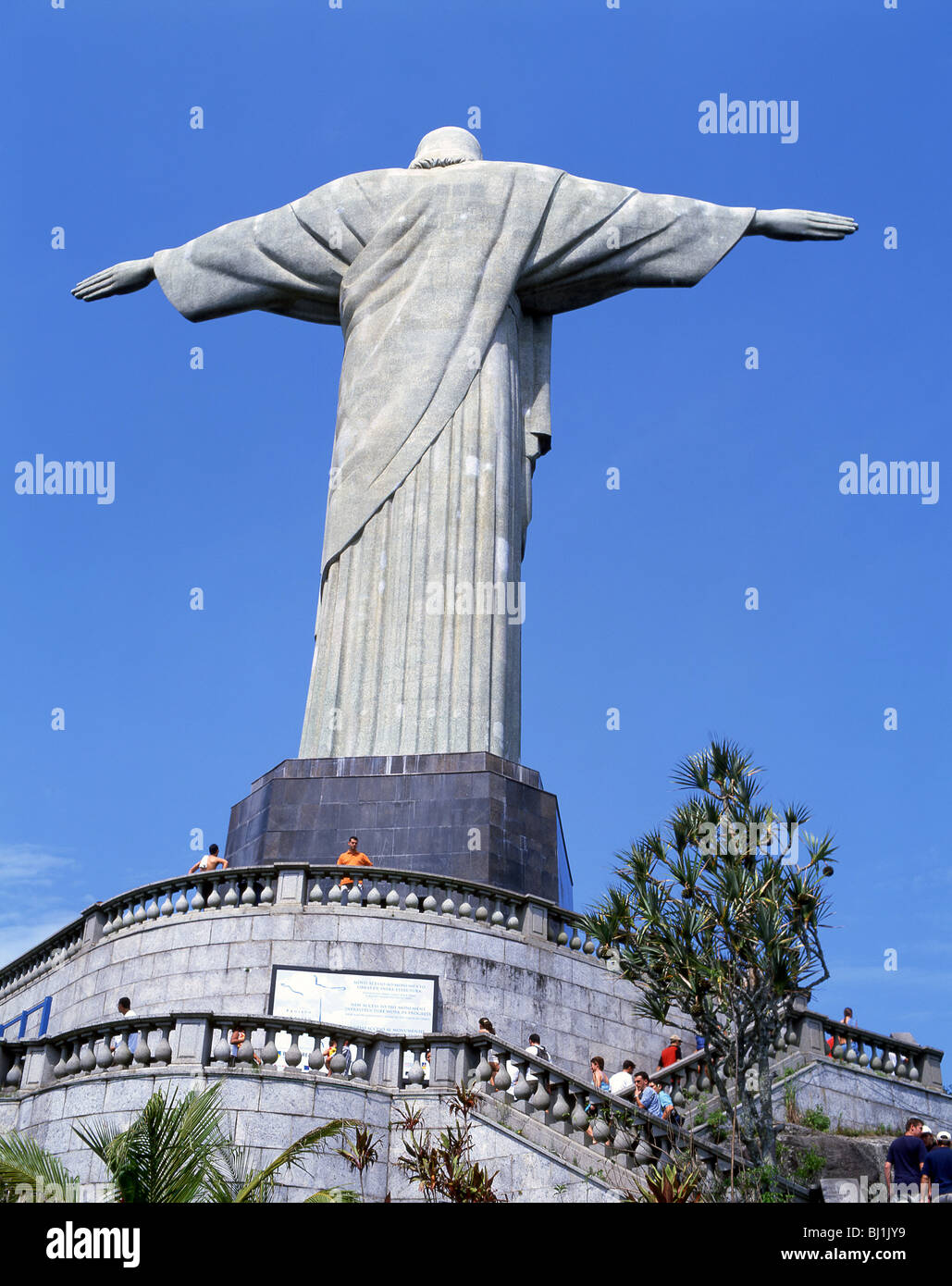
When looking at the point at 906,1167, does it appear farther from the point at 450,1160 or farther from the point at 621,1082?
the point at 621,1082

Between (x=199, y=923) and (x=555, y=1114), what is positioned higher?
(x=199, y=923)

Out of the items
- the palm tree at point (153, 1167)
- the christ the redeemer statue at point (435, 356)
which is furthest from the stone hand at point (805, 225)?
the palm tree at point (153, 1167)

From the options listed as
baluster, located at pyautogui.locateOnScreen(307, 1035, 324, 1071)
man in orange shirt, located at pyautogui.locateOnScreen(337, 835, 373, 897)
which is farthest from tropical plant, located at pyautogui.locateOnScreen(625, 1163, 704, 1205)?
man in orange shirt, located at pyautogui.locateOnScreen(337, 835, 373, 897)

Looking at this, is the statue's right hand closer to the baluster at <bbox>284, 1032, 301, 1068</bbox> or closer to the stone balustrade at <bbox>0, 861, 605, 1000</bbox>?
the stone balustrade at <bbox>0, 861, 605, 1000</bbox>

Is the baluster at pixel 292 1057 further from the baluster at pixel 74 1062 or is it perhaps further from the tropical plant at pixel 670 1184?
the tropical plant at pixel 670 1184
